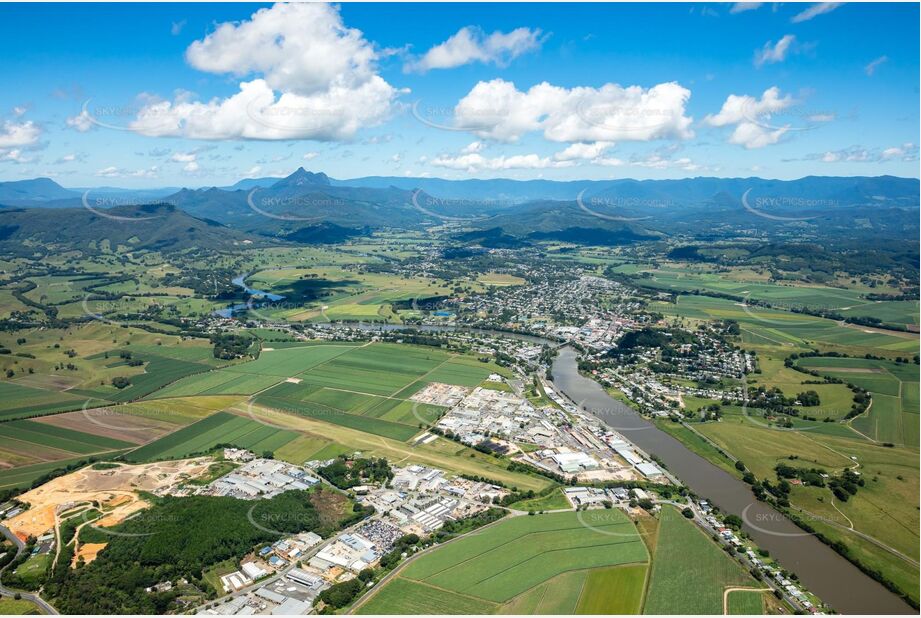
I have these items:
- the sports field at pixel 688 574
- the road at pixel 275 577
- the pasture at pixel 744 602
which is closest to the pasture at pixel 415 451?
the sports field at pixel 688 574

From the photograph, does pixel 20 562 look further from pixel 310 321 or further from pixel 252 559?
pixel 310 321

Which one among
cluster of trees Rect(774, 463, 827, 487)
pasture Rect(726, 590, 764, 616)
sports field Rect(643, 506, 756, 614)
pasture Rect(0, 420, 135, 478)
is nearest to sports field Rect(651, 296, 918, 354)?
cluster of trees Rect(774, 463, 827, 487)

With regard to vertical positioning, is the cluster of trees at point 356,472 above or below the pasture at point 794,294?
below

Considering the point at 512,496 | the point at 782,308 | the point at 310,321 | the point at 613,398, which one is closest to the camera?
the point at 512,496

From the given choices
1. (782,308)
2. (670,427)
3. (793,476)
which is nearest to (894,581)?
(793,476)

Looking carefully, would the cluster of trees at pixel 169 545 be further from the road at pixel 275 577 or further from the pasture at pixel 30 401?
the pasture at pixel 30 401

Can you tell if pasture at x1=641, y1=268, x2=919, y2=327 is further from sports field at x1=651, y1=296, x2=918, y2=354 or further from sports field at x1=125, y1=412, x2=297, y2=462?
sports field at x1=125, y1=412, x2=297, y2=462
